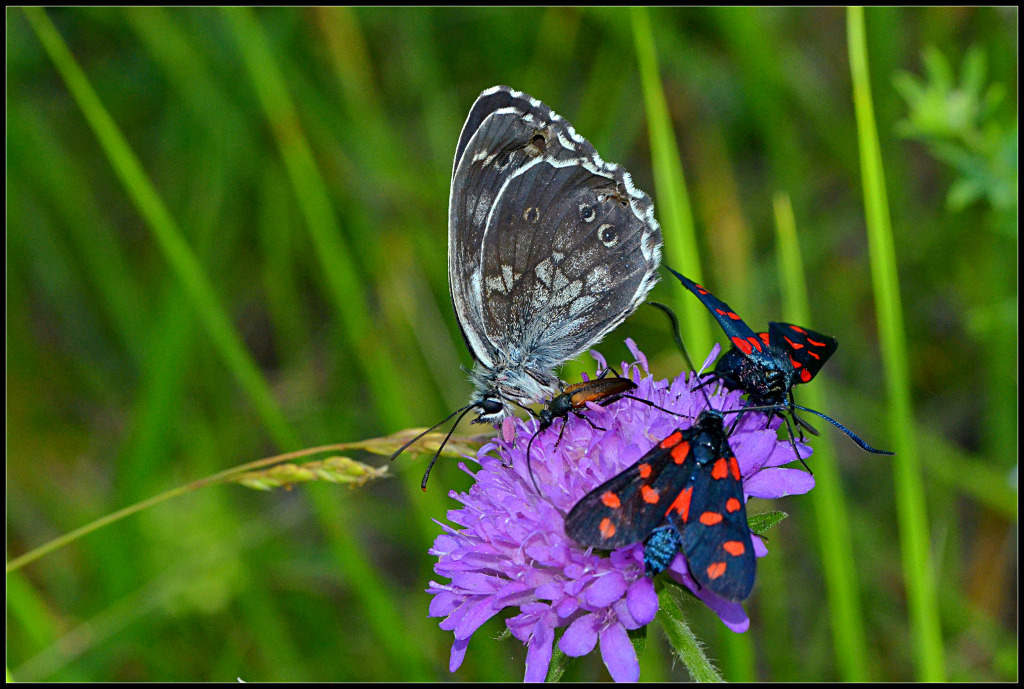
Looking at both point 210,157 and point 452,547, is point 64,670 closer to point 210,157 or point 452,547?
point 452,547

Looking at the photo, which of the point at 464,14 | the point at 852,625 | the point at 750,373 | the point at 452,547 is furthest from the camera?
the point at 464,14

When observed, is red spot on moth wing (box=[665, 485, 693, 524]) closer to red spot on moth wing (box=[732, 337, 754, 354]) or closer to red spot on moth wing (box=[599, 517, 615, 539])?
red spot on moth wing (box=[599, 517, 615, 539])

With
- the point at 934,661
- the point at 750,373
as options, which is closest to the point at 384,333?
the point at 750,373

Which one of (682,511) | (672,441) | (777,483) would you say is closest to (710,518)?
(682,511)

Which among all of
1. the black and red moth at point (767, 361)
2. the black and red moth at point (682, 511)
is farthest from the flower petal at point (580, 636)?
the black and red moth at point (767, 361)

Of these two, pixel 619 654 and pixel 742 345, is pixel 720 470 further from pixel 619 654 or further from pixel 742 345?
pixel 619 654

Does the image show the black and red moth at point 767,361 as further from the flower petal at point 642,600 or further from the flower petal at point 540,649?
the flower petal at point 540,649

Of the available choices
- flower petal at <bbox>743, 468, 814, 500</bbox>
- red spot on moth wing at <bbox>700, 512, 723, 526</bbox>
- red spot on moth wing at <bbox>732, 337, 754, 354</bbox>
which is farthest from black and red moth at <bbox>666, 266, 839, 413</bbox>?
red spot on moth wing at <bbox>700, 512, 723, 526</bbox>
